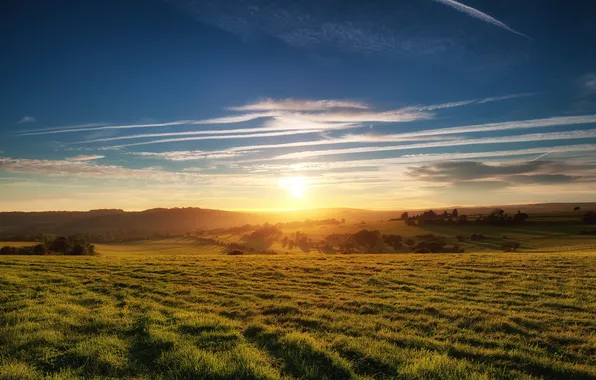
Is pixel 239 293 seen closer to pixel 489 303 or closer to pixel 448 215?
pixel 489 303

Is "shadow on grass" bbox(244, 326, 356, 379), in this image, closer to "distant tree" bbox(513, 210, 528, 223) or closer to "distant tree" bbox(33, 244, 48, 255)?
"distant tree" bbox(33, 244, 48, 255)

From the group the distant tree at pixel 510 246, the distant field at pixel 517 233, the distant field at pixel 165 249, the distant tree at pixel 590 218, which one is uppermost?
the distant tree at pixel 590 218

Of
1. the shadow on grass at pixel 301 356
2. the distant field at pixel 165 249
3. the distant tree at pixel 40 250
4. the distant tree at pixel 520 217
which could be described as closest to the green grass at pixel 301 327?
the shadow on grass at pixel 301 356

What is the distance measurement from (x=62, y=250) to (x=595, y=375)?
82.8 metres

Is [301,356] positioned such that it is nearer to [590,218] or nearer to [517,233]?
[517,233]

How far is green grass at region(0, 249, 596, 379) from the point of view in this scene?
8.07 meters

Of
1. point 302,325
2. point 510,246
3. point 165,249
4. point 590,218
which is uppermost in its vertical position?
point 302,325

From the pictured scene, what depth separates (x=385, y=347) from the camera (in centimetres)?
932

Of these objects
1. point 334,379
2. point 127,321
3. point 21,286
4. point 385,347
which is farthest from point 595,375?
point 21,286

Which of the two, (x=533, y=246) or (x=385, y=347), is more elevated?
(x=385, y=347)

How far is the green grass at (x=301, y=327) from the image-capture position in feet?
26.5

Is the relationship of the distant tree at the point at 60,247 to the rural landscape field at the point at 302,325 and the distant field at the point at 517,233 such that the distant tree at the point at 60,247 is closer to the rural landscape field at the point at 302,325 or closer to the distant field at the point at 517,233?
the distant field at the point at 517,233

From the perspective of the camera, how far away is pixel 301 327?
37.3ft

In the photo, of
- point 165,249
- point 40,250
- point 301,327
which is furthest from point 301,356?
point 165,249
